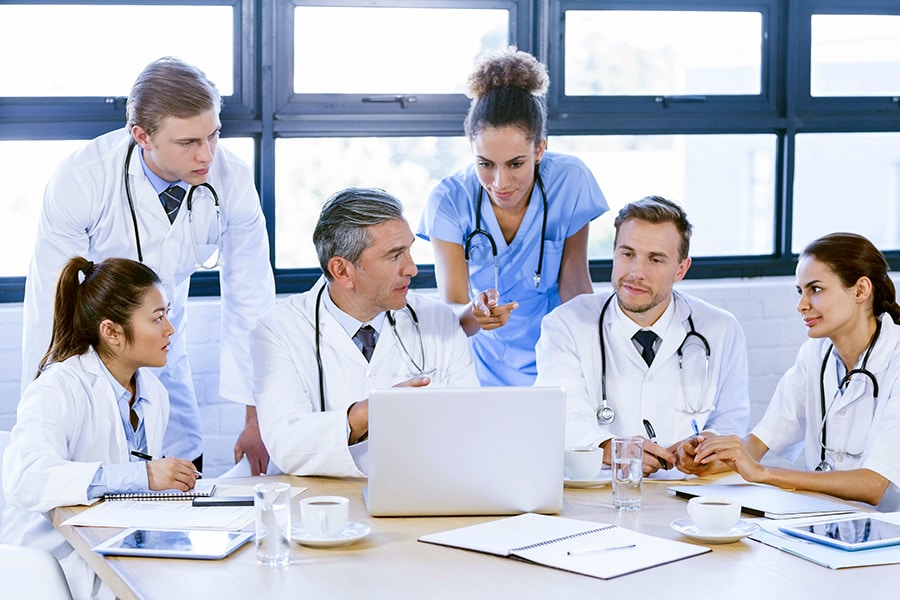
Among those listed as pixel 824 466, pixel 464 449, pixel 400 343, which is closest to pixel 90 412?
pixel 400 343

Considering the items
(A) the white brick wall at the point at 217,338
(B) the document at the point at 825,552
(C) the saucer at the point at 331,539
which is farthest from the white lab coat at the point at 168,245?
(B) the document at the point at 825,552

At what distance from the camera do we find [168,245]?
9.33 feet

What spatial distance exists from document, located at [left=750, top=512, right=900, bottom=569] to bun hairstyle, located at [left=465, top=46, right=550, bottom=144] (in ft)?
4.25

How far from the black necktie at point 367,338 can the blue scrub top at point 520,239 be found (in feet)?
1.80

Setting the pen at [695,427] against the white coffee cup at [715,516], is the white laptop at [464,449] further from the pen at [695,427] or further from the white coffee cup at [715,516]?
the pen at [695,427]

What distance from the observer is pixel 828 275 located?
8.48ft

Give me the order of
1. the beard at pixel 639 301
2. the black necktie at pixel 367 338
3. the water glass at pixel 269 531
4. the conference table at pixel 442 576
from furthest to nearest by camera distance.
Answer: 1. the beard at pixel 639 301
2. the black necktie at pixel 367 338
3. the water glass at pixel 269 531
4. the conference table at pixel 442 576

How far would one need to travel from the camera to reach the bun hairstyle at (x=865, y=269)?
257cm

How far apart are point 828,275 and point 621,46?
1.70 metres

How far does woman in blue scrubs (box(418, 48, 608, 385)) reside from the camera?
289 centimetres

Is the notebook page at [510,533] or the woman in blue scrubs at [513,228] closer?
the notebook page at [510,533]

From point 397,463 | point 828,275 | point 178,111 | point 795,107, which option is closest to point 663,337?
A: point 828,275

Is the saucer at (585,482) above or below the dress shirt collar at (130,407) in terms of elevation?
below

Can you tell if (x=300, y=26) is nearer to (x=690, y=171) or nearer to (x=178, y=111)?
(x=178, y=111)
